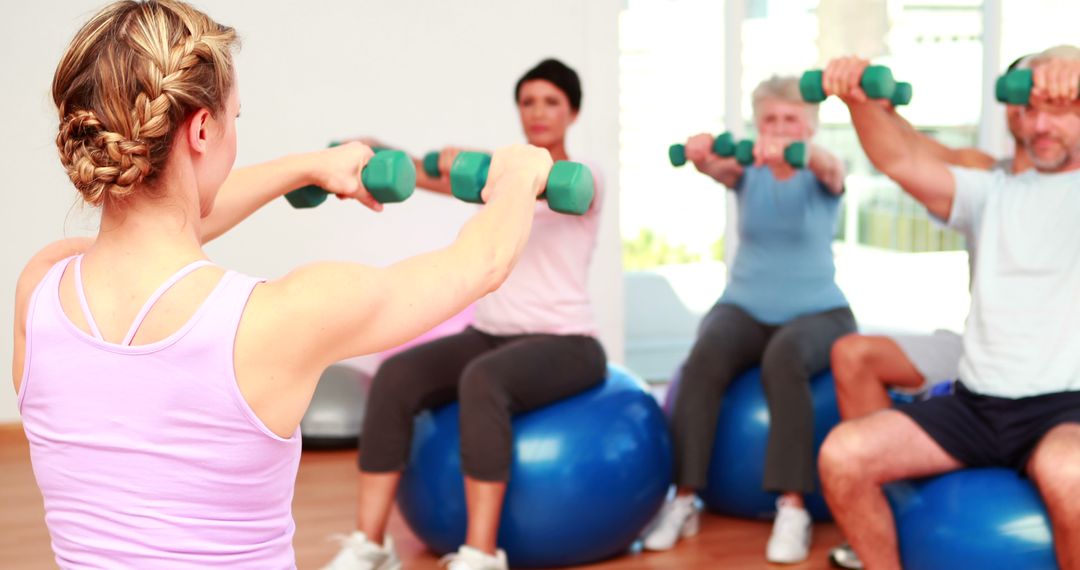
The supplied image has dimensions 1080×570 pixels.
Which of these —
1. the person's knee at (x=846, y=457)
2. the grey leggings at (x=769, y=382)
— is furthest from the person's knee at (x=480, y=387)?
the person's knee at (x=846, y=457)

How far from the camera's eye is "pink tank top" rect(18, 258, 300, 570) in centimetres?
97

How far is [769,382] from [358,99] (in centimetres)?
193

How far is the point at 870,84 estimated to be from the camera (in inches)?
90.9

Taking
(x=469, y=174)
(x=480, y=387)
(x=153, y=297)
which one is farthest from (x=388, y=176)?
(x=480, y=387)

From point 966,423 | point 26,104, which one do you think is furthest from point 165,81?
point 26,104

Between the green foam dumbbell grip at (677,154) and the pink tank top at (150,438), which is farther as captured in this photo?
the green foam dumbbell grip at (677,154)

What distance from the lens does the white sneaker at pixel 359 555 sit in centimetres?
257

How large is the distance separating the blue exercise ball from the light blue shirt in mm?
195

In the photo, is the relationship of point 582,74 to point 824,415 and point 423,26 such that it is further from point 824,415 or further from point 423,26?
point 824,415

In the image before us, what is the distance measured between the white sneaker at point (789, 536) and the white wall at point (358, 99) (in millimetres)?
1653

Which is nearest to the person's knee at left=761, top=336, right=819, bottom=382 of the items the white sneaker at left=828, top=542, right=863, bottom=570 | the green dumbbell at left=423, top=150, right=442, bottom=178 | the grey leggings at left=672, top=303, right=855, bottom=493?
the grey leggings at left=672, top=303, right=855, bottom=493

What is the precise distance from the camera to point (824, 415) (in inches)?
112

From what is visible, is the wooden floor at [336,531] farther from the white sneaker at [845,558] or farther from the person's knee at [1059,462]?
the person's knee at [1059,462]

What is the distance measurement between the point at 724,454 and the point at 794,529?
26cm
